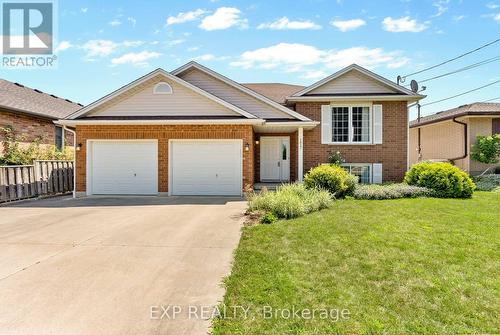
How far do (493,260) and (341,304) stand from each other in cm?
296

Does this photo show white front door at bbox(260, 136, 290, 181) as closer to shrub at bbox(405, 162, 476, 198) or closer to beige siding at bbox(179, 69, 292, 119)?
beige siding at bbox(179, 69, 292, 119)

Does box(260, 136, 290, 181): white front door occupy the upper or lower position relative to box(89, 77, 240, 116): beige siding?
lower

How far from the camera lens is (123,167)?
42.3 feet

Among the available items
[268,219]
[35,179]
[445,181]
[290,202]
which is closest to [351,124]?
[445,181]

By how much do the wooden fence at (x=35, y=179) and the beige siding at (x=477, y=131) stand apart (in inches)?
838

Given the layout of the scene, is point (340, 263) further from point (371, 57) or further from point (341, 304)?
point (371, 57)

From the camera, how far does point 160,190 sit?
41.7 feet

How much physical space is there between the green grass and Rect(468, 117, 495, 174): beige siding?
12.1m

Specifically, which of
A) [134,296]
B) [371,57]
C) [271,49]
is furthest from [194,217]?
[371,57]

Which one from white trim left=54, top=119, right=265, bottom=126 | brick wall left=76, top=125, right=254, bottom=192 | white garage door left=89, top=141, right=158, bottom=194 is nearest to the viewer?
white trim left=54, top=119, right=265, bottom=126

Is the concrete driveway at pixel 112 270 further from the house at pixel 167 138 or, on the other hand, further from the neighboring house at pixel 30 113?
the neighboring house at pixel 30 113

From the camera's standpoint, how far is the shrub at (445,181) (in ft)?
36.3

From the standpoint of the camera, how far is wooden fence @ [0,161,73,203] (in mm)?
11055

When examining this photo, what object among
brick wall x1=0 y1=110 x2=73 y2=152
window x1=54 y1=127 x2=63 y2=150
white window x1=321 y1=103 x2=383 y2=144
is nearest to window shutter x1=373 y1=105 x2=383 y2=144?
white window x1=321 y1=103 x2=383 y2=144
